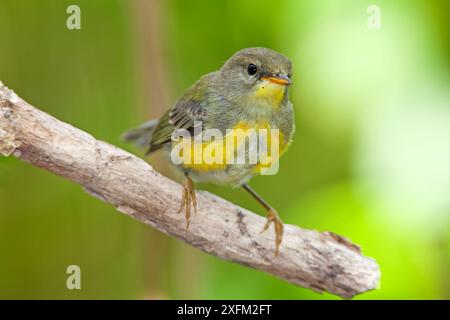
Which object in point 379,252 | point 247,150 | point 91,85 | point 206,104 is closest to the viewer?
point 379,252

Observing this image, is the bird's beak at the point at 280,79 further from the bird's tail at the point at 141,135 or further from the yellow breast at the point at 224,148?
the bird's tail at the point at 141,135

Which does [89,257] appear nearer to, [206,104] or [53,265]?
[53,265]

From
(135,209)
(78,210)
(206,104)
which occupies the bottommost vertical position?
(135,209)

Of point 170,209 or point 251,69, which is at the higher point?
point 251,69

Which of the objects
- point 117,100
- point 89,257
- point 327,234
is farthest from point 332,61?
point 89,257

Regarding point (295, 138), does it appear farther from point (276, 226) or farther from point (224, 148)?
point (224, 148)

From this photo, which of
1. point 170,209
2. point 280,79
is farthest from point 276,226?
point 280,79

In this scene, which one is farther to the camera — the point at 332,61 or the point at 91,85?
the point at 91,85
